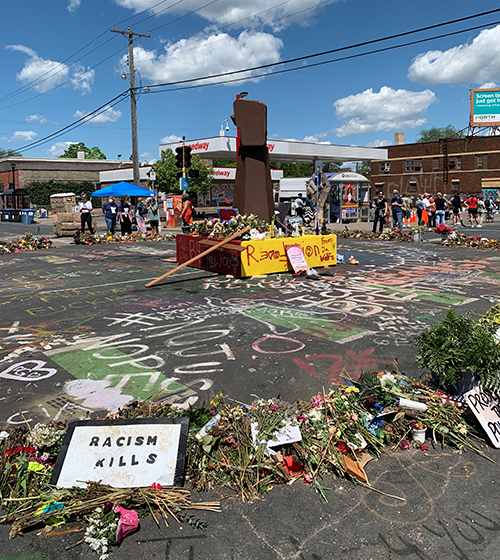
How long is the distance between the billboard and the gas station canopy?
946 cm

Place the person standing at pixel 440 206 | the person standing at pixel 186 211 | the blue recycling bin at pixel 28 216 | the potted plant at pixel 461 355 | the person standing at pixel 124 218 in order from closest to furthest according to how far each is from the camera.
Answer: the potted plant at pixel 461 355, the person standing at pixel 186 211, the person standing at pixel 124 218, the person standing at pixel 440 206, the blue recycling bin at pixel 28 216

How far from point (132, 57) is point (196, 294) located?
21840mm

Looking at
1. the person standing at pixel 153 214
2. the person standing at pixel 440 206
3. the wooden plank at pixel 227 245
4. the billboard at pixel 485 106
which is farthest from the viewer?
the billboard at pixel 485 106

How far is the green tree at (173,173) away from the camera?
41.4 meters

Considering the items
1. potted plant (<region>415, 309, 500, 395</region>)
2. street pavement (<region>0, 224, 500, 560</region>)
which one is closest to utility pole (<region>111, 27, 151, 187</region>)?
street pavement (<region>0, 224, 500, 560</region>)

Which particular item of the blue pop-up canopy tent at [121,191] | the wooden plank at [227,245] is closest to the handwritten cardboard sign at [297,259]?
the wooden plank at [227,245]

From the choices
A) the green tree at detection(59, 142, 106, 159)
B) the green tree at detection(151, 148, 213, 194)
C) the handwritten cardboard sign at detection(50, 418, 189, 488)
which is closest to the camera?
the handwritten cardboard sign at detection(50, 418, 189, 488)

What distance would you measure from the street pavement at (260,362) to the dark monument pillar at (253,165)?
2420 millimetres

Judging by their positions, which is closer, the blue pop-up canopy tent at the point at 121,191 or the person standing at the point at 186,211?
the person standing at the point at 186,211

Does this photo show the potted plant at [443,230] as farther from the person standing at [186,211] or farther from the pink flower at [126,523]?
the pink flower at [126,523]

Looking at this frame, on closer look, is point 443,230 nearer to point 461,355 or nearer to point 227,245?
point 227,245

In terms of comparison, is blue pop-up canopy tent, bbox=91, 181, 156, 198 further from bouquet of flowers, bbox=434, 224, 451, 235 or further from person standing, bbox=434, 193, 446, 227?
person standing, bbox=434, 193, 446, 227

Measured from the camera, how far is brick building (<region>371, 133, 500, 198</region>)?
53.4 m

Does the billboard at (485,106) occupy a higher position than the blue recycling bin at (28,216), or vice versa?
the billboard at (485,106)
